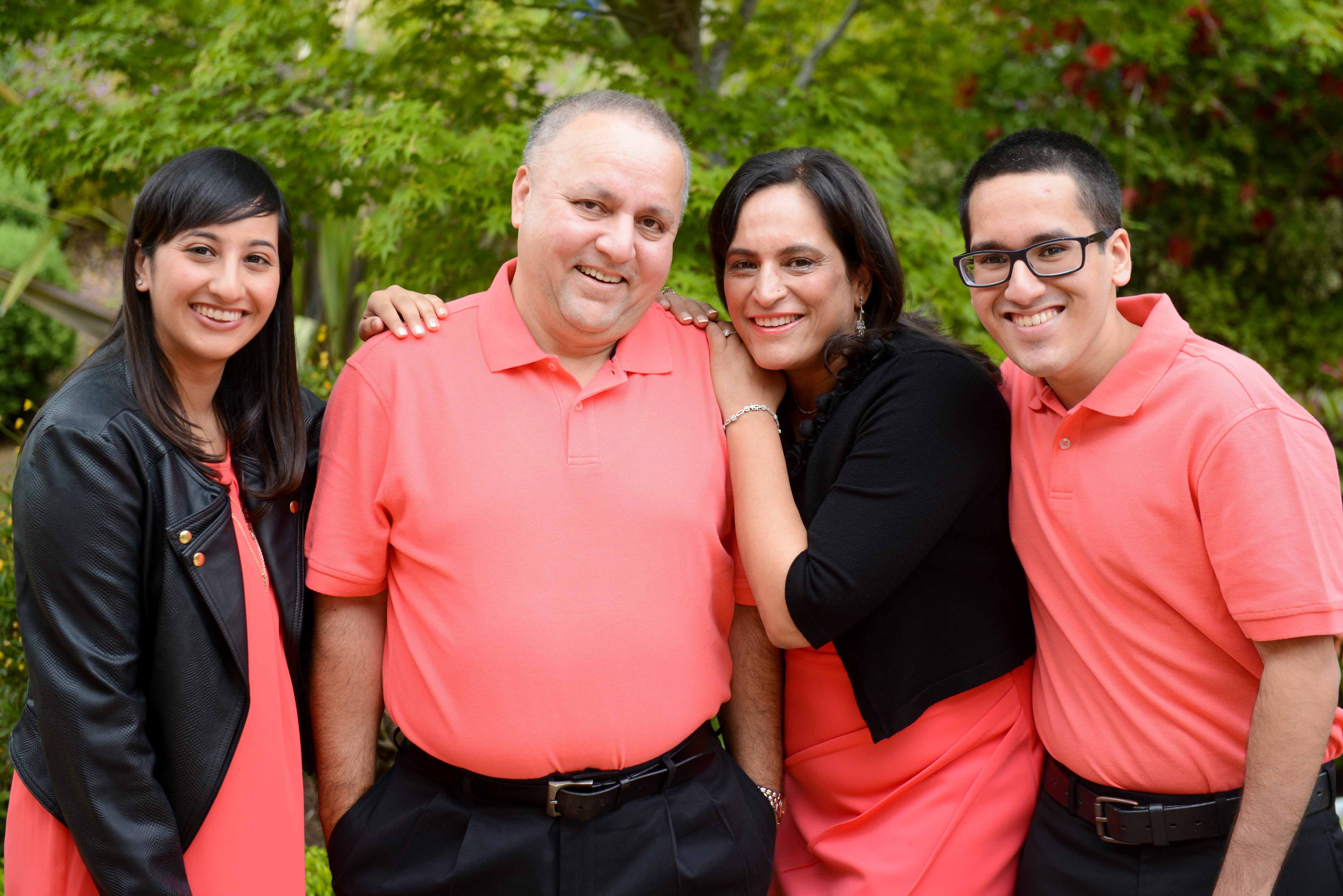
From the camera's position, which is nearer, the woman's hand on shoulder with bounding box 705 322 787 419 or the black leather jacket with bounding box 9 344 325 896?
the black leather jacket with bounding box 9 344 325 896

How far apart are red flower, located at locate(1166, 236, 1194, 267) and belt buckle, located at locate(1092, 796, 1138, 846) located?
240 inches

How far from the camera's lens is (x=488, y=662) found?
6.68 feet

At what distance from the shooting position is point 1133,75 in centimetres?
588

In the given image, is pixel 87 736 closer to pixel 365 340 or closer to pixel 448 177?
pixel 365 340

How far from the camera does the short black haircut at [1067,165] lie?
2.05 m

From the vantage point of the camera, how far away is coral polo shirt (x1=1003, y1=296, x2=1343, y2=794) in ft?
5.91

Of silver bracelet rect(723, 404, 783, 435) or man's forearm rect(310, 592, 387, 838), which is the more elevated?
silver bracelet rect(723, 404, 783, 435)

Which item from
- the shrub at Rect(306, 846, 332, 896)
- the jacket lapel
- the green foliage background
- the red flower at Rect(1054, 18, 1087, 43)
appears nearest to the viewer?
the jacket lapel

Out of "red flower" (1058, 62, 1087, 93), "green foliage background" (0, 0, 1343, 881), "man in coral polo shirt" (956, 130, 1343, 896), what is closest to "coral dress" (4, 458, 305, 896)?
"man in coral polo shirt" (956, 130, 1343, 896)

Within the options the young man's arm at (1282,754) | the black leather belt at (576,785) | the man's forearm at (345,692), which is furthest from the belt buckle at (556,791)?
the young man's arm at (1282,754)

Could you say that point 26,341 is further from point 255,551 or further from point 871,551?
point 871,551

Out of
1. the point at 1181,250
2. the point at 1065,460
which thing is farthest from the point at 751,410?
the point at 1181,250

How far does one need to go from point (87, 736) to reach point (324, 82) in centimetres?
306

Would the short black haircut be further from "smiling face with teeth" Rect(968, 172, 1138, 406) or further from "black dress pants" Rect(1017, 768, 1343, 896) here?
"black dress pants" Rect(1017, 768, 1343, 896)
